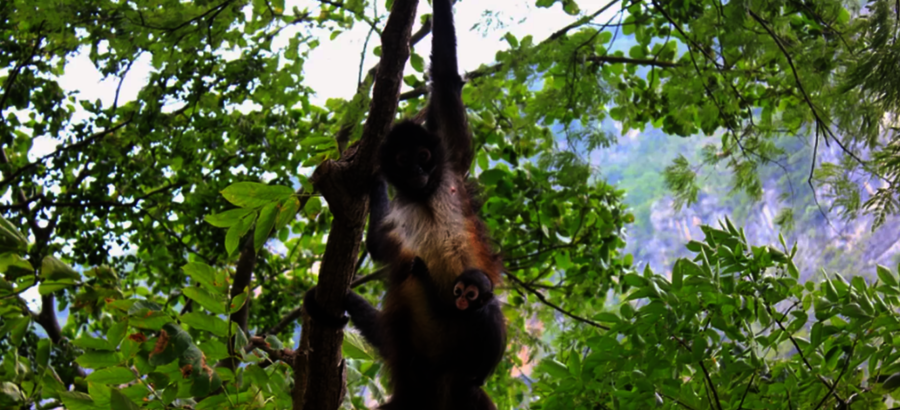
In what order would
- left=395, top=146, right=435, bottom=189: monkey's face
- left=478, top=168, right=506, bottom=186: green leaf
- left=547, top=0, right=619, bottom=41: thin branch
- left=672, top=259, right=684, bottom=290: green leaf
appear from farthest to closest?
1. left=478, top=168, right=506, bottom=186: green leaf
2. left=547, top=0, right=619, bottom=41: thin branch
3. left=395, top=146, right=435, bottom=189: monkey's face
4. left=672, top=259, right=684, bottom=290: green leaf

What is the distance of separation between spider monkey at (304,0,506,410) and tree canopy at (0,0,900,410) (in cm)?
32

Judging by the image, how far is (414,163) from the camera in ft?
14.3

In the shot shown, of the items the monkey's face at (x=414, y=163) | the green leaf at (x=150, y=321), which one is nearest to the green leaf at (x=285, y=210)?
the green leaf at (x=150, y=321)

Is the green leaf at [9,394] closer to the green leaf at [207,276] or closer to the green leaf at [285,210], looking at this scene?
the green leaf at [207,276]

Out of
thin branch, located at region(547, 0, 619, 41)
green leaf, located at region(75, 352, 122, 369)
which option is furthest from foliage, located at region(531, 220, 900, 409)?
thin branch, located at region(547, 0, 619, 41)

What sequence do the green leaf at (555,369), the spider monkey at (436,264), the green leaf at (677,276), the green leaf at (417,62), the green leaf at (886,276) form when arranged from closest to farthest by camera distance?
the green leaf at (886,276) → the green leaf at (677,276) → the green leaf at (555,369) → the spider monkey at (436,264) → the green leaf at (417,62)

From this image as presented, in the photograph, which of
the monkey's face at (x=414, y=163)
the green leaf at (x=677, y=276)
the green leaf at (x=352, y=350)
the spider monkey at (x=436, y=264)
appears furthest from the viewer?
the monkey's face at (x=414, y=163)

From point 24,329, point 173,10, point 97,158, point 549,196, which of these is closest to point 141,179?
point 97,158

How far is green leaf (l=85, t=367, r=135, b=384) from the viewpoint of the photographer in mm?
2416

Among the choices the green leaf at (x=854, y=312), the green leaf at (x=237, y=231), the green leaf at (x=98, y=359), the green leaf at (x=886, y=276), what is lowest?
the green leaf at (x=98, y=359)

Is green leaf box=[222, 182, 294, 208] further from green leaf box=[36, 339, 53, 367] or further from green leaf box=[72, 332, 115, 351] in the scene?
green leaf box=[36, 339, 53, 367]

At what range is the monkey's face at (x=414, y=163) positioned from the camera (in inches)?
171

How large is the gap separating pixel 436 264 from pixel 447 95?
1167 mm

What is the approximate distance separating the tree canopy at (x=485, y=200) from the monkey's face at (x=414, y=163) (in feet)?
2.07
